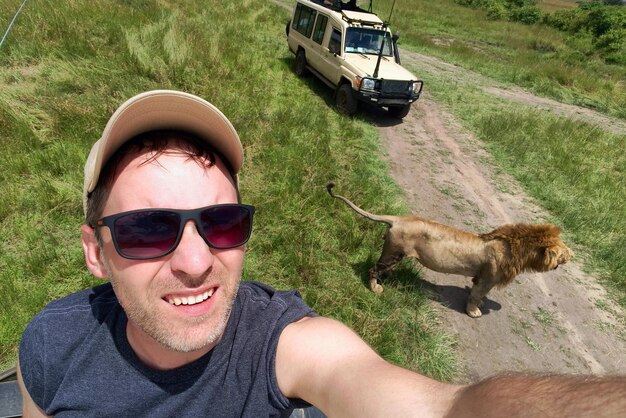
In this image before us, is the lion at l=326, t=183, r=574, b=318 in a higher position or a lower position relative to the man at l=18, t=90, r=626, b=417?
lower

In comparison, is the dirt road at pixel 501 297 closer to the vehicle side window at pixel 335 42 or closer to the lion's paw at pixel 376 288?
the lion's paw at pixel 376 288

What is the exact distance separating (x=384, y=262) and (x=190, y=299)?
115 inches

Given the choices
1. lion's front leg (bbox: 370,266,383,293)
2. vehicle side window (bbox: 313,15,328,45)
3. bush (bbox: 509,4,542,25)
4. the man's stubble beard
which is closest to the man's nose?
the man's stubble beard

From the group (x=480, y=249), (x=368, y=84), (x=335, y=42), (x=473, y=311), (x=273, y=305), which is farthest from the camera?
(x=335, y=42)

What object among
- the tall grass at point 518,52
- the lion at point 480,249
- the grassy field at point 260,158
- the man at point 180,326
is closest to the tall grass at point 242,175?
the grassy field at point 260,158

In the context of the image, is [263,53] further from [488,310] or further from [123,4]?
[488,310]

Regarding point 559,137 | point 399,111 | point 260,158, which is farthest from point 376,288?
point 559,137

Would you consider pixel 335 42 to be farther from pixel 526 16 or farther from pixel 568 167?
pixel 526 16

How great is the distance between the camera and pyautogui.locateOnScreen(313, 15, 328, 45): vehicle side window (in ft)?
30.1

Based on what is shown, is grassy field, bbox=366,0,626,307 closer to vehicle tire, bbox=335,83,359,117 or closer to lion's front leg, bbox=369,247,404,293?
lion's front leg, bbox=369,247,404,293

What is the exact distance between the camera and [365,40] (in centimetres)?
870

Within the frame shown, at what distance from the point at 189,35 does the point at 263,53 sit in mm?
2968

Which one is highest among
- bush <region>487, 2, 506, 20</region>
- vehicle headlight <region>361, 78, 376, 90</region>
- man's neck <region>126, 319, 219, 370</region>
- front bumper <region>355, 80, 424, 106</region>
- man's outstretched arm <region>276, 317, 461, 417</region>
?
bush <region>487, 2, 506, 20</region>

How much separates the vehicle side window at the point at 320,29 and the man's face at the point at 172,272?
9.11 m
